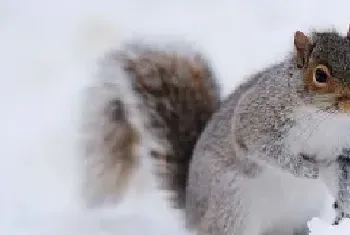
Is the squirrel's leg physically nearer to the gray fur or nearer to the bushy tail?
the gray fur

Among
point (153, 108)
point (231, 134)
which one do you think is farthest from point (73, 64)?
point (231, 134)

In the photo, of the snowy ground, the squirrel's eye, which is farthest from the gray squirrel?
the snowy ground

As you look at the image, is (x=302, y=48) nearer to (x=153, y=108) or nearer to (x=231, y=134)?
(x=231, y=134)

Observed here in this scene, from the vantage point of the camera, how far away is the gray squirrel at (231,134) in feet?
5.24

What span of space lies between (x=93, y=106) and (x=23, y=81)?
68 centimetres

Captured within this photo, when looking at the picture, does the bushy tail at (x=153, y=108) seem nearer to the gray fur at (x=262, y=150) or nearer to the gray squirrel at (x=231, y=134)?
the gray squirrel at (x=231, y=134)

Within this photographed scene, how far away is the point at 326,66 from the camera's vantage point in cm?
151

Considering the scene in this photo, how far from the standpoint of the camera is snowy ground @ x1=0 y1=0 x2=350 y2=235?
2.24 m

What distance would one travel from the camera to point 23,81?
276cm

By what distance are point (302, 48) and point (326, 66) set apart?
3.9 inches

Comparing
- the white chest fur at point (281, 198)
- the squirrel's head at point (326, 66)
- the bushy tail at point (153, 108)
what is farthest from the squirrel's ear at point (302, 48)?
the bushy tail at point (153, 108)

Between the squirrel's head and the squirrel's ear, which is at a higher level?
the squirrel's ear

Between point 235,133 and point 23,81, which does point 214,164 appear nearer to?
point 235,133

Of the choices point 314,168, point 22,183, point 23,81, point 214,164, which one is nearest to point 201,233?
point 214,164
